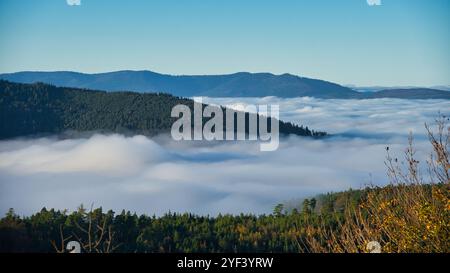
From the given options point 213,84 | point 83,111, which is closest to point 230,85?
point 213,84

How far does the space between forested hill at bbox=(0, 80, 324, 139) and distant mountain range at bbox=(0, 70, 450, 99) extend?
4.16ft

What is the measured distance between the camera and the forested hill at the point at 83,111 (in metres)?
14.1

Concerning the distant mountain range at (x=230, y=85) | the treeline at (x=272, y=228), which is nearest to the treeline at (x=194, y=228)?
the treeline at (x=272, y=228)

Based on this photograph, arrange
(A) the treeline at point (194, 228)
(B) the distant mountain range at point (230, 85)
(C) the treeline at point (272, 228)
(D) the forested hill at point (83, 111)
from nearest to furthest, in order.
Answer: (C) the treeline at point (272, 228) < (B) the distant mountain range at point (230, 85) < (A) the treeline at point (194, 228) < (D) the forested hill at point (83, 111)

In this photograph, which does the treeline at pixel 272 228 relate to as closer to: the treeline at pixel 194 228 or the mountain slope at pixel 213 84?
the treeline at pixel 194 228

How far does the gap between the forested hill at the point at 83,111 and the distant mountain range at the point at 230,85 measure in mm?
1269

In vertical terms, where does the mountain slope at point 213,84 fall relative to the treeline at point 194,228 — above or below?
above

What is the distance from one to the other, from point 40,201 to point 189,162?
13.9 feet

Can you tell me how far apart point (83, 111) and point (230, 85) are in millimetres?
8671

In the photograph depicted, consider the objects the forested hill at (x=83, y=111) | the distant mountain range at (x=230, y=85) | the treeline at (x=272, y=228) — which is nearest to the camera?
the treeline at (x=272, y=228)

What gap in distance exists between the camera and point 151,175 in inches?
792

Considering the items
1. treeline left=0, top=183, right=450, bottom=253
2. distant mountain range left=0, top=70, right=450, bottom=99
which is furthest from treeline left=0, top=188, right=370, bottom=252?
distant mountain range left=0, top=70, right=450, bottom=99

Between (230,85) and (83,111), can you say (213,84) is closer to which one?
(230,85)

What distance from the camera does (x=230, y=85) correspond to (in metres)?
12.0
